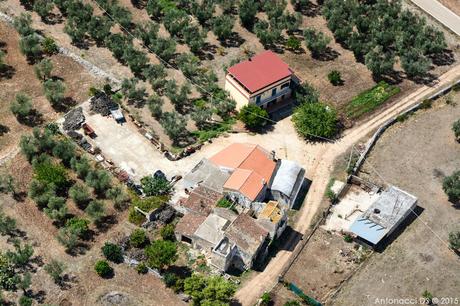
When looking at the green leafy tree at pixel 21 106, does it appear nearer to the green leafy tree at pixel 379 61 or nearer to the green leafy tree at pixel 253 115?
the green leafy tree at pixel 253 115

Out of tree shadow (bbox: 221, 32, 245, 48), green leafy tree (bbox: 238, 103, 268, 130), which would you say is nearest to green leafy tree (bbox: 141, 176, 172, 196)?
green leafy tree (bbox: 238, 103, 268, 130)

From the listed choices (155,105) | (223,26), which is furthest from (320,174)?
→ (223,26)

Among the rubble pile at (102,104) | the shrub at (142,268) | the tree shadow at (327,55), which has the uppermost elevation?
the tree shadow at (327,55)

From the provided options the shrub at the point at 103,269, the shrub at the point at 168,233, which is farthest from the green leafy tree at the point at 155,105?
the shrub at the point at 103,269

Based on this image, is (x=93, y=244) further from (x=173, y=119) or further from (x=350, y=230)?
(x=350, y=230)

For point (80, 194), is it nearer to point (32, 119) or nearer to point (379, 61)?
point (32, 119)

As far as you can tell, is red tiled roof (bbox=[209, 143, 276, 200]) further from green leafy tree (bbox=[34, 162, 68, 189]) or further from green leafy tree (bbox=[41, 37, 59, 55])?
green leafy tree (bbox=[41, 37, 59, 55])

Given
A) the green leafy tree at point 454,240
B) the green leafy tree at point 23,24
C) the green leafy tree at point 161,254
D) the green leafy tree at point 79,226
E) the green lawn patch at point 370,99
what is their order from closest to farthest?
Result: the green leafy tree at point 161,254 < the green leafy tree at point 79,226 < the green leafy tree at point 454,240 < the green lawn patch at point 370,99 < the green leafy tree at point 23,24
